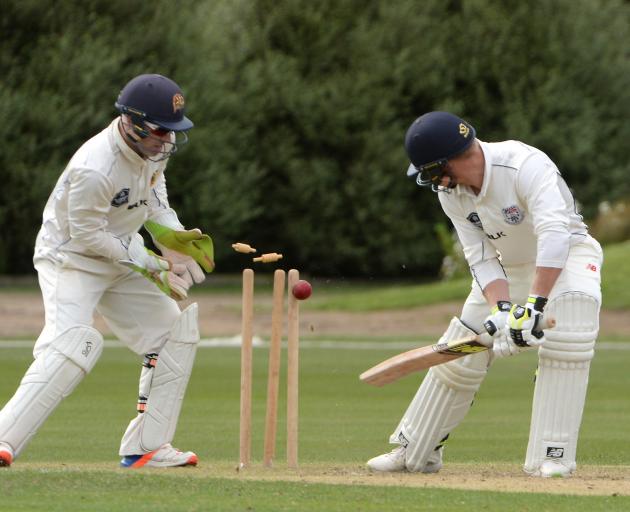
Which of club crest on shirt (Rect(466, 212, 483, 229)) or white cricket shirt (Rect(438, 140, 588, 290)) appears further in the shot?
club crest on shirt (Rect(466, 212, 483, 229))

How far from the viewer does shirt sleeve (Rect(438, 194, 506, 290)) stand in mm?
6453

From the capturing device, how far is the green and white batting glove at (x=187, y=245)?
677cm

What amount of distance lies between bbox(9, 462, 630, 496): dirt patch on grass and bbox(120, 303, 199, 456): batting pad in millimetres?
166

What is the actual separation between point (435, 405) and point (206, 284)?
1679 centimetres

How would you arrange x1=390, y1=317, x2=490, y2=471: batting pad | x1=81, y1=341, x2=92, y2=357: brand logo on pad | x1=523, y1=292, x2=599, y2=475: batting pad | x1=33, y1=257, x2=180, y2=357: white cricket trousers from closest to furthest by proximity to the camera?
x1=523, y1=292, x2=599, y2=475: batting pad, x1=81, y1=341, x2=92, y2=357: brand logo on pad, x1=33, y1=257, x2=180, y2=357: white cricket trousers, x1=390, y1=317, x2=490, y2=471: batting pad

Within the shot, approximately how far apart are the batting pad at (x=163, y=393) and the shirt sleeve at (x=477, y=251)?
4.10 feet

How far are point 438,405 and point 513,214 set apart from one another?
1.00m

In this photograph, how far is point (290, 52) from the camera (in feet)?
77.2

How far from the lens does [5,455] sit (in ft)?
20.4

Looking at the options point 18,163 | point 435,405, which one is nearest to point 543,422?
point 435,405

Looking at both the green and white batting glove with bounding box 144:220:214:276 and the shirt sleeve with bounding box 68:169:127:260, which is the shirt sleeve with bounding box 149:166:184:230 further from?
the shirt sleeve with bounding box 68:169:127:260

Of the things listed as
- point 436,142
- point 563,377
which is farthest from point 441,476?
point 436,142

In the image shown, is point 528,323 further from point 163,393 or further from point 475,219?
point 163,393

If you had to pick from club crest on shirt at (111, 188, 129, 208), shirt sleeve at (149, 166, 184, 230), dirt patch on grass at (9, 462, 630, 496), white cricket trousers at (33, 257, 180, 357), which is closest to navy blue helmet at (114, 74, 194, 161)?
club crest on shirt at (111, 188, 129, 208)
